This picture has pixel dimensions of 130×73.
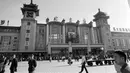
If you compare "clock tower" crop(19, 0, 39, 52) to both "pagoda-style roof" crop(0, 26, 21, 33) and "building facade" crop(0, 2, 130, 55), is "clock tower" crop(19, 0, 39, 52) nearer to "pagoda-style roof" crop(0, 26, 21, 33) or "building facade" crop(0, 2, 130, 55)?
"building facade" crop(0, 2, 130, 55)

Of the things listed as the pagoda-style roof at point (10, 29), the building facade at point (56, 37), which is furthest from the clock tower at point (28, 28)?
the pagoda-style roof at point (10, 29)

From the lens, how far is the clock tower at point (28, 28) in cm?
3725

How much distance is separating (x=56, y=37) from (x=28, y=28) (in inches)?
517

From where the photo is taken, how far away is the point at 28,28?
1583 inches

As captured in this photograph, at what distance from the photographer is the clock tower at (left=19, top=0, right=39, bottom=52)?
37.2 m

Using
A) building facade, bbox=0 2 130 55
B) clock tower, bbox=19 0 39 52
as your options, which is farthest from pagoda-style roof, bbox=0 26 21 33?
clock tower, bbox=19 0 39 52

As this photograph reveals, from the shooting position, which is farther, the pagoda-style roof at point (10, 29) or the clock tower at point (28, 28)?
the pagoda-style roof at point (10, 29)

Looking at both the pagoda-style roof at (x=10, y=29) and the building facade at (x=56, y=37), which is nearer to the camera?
the building facade at (x=56, y=37)

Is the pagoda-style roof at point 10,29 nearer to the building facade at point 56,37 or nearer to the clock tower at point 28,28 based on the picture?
the building facade at point 56,37

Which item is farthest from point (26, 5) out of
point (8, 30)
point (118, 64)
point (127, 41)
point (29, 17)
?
point (127, 41)

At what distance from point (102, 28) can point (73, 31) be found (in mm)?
16681

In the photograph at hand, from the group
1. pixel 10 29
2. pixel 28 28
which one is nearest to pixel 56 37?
pixel 28 28

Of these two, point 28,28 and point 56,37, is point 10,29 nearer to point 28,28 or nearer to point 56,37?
point 28,28

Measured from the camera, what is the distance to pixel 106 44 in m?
Answer: 45.5
